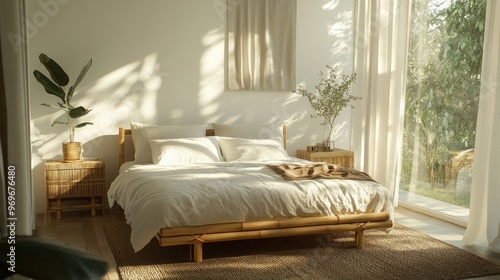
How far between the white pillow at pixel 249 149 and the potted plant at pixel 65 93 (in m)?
1.45

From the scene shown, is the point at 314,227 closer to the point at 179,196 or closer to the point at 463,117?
the point at 179,196

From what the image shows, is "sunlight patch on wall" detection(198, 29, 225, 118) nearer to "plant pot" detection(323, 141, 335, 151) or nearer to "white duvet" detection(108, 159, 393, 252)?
"plant pot" detection(323, 141, 335, 151)

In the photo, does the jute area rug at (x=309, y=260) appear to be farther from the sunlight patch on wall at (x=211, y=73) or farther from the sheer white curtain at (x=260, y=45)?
the sheer white curtain at (x=260, y=45)

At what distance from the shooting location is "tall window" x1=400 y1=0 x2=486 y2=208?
500cm

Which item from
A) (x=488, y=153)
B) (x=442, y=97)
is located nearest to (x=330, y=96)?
(x=442, y=97)

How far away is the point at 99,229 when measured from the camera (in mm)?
4848

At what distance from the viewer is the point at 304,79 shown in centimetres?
641

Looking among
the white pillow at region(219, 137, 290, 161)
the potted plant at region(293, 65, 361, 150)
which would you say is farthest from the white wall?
the white pillow at region(219, 137, 290, 161)

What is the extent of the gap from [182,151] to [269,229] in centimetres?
158

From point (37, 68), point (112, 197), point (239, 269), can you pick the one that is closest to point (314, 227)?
point (239, 269)

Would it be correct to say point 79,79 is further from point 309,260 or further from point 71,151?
point 309,260

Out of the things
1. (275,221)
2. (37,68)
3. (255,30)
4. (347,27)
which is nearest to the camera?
(275,221)

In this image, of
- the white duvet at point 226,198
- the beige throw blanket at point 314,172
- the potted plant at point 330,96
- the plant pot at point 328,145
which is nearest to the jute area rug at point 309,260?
the white duvet at point 226,198

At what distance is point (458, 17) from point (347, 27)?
5.54ft
